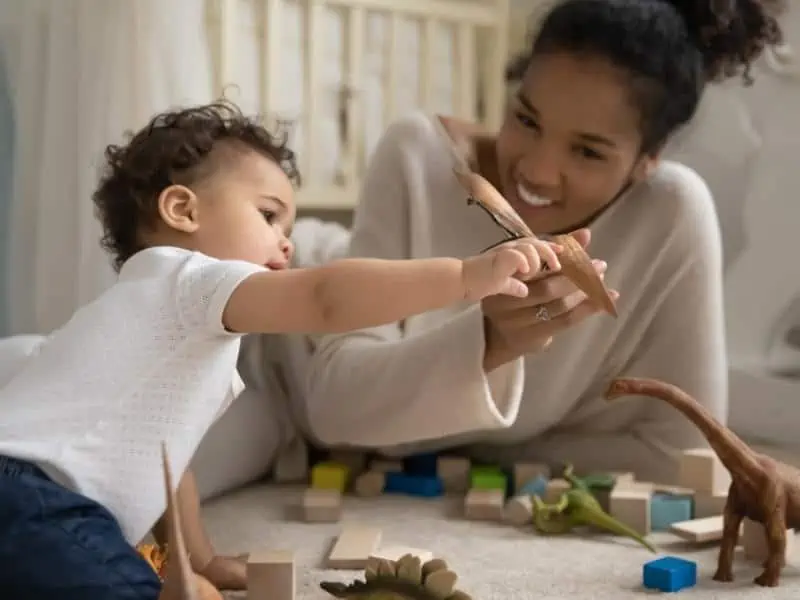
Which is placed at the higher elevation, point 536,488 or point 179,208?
point 179,208

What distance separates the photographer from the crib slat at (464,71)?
7.08 ft

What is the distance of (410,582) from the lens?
846mm

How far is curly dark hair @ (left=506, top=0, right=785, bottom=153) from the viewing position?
1.27 metres

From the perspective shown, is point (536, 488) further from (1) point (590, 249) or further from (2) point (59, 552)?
(2) point (59, 552)

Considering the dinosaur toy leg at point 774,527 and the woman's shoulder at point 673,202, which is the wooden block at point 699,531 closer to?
the dinosaur toy leg at point 774,527

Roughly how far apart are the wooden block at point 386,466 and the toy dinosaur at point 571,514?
272 mm

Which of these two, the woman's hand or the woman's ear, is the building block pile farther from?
the woman's ear

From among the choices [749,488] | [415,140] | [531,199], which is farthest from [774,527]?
[415,140]

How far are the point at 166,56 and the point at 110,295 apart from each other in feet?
2.04

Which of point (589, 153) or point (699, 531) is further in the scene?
point (589, 153)

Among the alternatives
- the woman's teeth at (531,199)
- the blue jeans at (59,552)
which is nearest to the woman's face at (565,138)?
the woman's teeth at (531,199)

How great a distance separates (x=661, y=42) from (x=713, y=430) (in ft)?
1.62

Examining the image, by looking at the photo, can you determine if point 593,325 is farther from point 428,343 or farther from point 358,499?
point 358,499

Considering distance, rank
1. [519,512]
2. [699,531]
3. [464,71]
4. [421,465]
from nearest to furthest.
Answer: [699,531]
[519,512]
[421,465]
[464,71]
